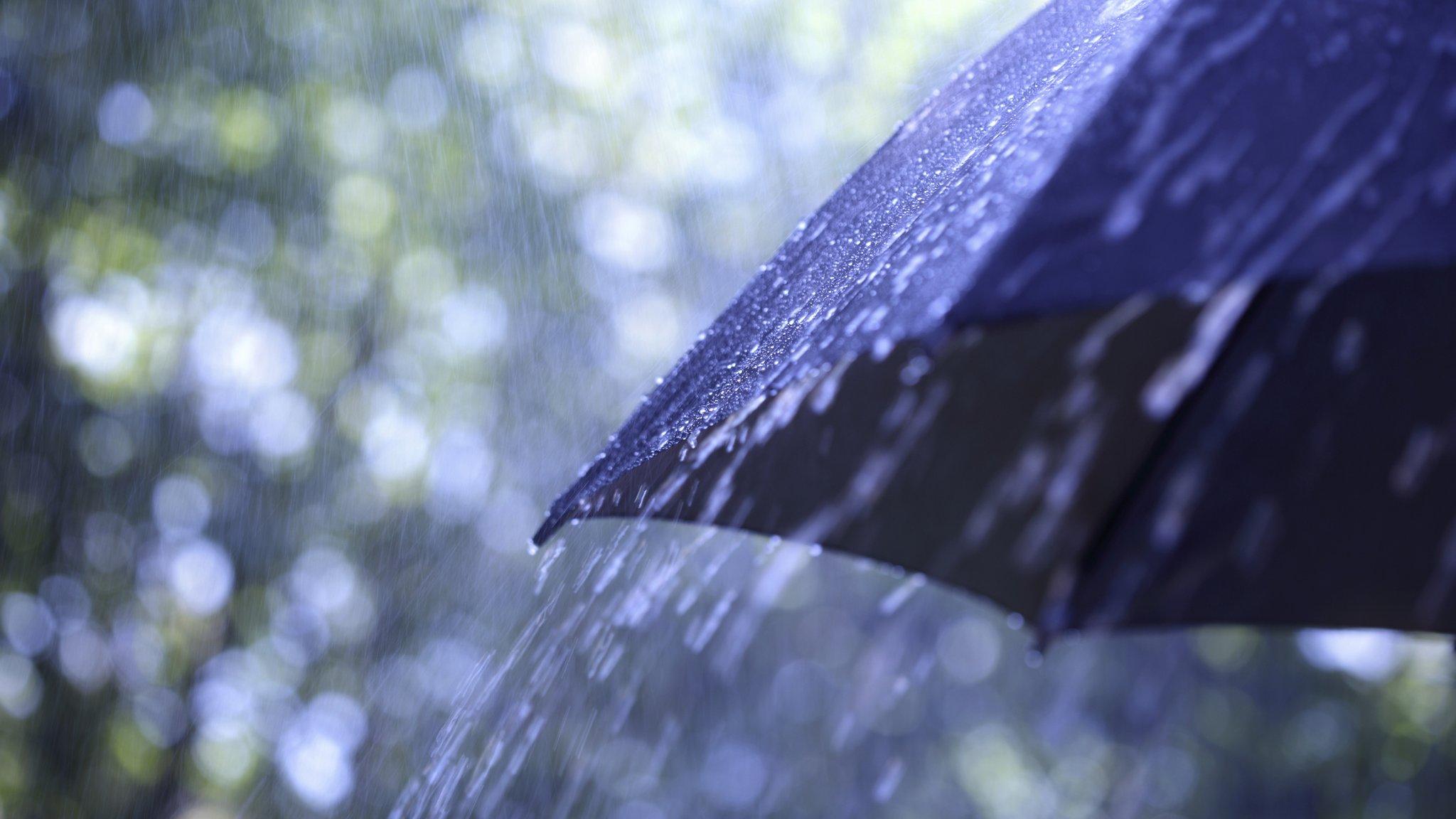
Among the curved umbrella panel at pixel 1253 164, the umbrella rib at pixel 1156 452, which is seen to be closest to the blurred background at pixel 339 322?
the umbrella rib at pixel 1156 452

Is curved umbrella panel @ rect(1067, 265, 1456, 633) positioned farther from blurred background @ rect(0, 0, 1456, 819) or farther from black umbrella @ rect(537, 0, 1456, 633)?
blurred background @ rect(0, 0, 1456, 819)

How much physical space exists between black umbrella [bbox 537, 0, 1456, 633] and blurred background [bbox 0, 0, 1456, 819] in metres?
10.8

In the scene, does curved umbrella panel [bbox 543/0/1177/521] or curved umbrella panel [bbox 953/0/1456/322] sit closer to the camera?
curved umbrella panel [bbox 953/0/1456/322]

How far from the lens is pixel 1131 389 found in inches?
51.9

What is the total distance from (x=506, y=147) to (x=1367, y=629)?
464 inches

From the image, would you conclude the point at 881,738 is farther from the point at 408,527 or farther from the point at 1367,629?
the point at 1367,629

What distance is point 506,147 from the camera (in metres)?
12.4

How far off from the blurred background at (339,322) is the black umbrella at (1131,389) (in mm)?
10770

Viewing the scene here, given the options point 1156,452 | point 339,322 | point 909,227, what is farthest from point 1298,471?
point 339,322

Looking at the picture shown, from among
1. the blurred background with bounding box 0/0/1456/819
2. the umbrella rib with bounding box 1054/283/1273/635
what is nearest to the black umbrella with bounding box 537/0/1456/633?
the umbrella rib with bounding box 1054/283/1273/635

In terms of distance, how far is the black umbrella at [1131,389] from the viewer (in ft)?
3.09

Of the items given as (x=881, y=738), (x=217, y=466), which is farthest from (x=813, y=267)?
(x=881, y=738)

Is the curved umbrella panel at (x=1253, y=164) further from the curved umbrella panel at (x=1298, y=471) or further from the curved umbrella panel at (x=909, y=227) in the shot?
the curved umbrella panel at (x=1298, y=471)

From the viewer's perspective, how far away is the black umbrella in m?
0.94
